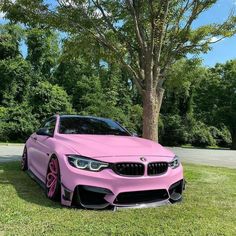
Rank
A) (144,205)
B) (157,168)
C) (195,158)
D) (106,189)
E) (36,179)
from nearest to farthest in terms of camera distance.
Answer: (106,189), (144,205), (157,168), (36,179), (195,158)

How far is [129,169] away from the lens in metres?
5.91

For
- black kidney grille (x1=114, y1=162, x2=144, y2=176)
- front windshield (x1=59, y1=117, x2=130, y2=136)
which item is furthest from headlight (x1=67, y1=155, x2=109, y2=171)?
front windshield (x1=59, y1=117, x2=130, y2=136)

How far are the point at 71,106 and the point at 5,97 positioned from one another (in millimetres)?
5733

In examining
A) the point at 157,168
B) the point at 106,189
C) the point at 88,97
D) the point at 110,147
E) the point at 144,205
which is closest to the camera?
the point at 106,189

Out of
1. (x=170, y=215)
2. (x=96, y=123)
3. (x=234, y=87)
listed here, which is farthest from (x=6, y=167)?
(x=234, y=87)

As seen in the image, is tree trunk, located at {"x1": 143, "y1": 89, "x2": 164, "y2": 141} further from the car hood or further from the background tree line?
the background tree line

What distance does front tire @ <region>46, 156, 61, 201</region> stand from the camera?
20.2 ft

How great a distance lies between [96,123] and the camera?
26.3ft

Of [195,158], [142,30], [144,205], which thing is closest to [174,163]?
[144,205]

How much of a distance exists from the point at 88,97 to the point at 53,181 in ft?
107

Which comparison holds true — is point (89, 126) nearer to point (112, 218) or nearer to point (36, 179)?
point (36, 179)

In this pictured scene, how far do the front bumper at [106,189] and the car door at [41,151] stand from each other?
3.53 feet

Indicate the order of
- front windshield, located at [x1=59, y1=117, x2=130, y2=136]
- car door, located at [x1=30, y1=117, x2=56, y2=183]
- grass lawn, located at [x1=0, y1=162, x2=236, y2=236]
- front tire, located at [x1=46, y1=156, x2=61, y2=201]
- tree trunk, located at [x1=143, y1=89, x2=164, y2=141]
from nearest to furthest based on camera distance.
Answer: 1. grass lawn, located at [x1=0, y1=162, x2=236, y2=236]
2. front tire, located at [x1=46, y1=156, x2=61, y2=201]
3. car door, located at [x1=30, y1=117, x2=56, y2=183]
4. front windshield, located at [x1=59, y1=117, x2=130, y2=136]
5. tree trunk, located at [x1=143, y1=89, x2=164, y2=141]

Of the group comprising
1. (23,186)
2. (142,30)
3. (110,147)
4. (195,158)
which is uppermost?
(142,30)
